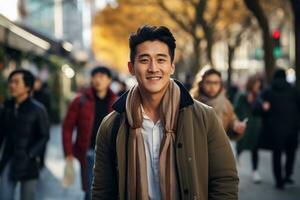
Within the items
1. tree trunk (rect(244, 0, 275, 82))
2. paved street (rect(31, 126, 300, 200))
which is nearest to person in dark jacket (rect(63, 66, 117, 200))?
paved street (rect(31, 126, 300, 200))

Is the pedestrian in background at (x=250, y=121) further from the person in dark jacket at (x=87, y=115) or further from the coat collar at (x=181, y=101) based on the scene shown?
the coat collar at (x=181, y=101)

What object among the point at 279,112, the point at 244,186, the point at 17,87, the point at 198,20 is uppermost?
the point at 198,20

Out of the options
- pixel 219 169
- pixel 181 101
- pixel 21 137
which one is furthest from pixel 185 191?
pixel 21 137

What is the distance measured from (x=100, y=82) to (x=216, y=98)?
1241 millimetres

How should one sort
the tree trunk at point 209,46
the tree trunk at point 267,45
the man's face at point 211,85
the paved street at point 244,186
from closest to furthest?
the man's face at point 211,85
the paved street at point 244,186
the tree trunk at point 267,45
the tree trunk at point 209,46

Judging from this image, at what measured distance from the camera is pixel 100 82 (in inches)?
283

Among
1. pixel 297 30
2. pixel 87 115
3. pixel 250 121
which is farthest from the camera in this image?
pixel 297 30

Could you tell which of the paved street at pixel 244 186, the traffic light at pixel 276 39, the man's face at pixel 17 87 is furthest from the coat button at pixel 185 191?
the traffic light at pixel 276 39

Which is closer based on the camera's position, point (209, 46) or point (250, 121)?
point (250, 121)

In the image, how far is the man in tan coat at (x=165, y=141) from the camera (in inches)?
129

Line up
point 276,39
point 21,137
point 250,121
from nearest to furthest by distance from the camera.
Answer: point 21,137
point 250,121
point 276,39

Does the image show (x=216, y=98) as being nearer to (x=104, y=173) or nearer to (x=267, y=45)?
(x=104, y=173)

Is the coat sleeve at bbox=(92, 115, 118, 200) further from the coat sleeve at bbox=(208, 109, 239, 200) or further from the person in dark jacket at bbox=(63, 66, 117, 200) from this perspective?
the person in dark jacket at bbox=(63, 66, 117, 200)

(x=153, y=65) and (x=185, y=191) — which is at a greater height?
(x=153, y=65)
